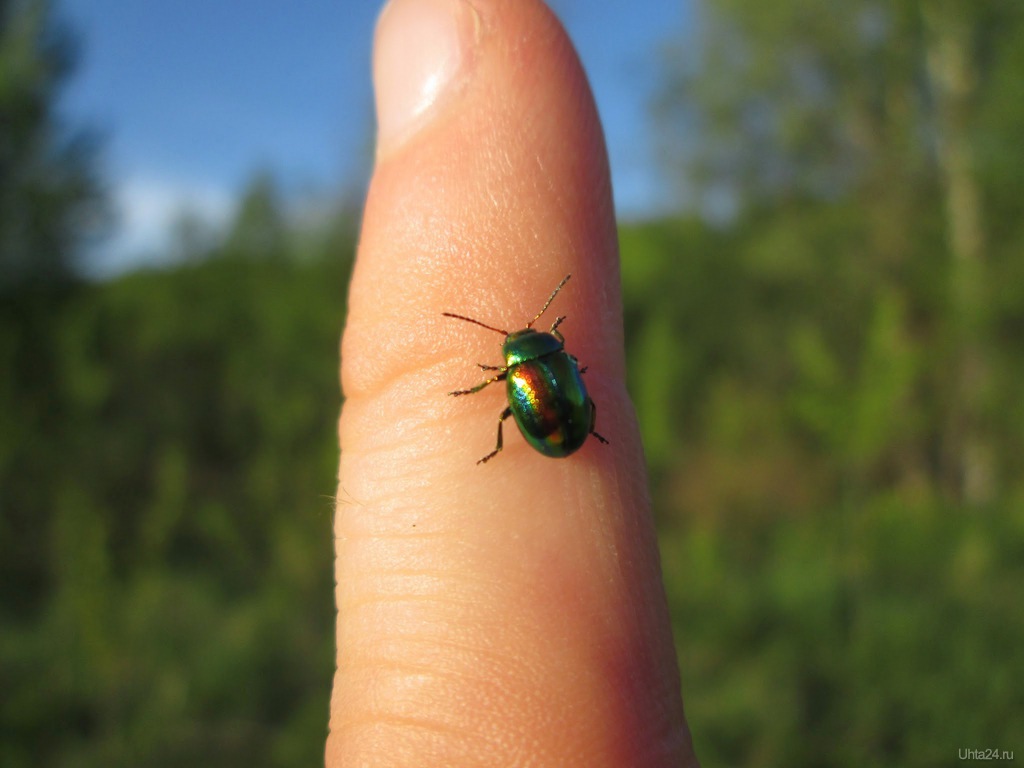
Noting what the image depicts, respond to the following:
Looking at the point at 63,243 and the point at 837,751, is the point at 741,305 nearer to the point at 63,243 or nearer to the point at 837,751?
the point at 837,751

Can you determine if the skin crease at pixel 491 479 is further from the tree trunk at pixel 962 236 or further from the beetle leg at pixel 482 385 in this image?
the tree trunk at pixel 962 236

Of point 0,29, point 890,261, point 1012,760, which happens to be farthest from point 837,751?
point 0,29

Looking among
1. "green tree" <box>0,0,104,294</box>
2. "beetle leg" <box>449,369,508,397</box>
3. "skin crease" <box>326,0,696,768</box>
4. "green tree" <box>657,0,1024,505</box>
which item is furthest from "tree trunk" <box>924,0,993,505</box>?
"green tree" <box>0,0,104,294</box>

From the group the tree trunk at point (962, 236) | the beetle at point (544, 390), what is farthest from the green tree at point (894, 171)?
the beetle at point (544, 390)

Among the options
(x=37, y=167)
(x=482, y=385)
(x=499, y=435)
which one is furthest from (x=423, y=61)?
(x=37, y=167)

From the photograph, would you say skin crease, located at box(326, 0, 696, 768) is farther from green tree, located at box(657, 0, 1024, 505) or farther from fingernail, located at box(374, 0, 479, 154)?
green tree, located at box(657, 0, 1024, 505)
